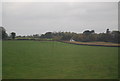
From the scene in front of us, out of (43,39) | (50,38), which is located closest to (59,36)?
(50,38)

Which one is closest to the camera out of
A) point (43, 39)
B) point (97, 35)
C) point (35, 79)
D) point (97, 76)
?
point (35, 79)

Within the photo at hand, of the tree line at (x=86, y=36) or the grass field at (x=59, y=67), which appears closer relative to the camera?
the grass field at (x=59, y=67)

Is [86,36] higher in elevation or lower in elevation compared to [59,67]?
higher

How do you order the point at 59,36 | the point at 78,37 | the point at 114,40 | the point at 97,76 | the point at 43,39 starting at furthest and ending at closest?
1. the point at 43,39
2. the point at 59,36
3. the point at 78,37
4. the point at 114,40
5. the point at 97,76

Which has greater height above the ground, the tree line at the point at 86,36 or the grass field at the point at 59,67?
the tree line at the point at 86,36

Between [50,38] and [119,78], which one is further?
[50,38]

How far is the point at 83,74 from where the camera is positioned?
4.04 meters

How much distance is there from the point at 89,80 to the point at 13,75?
2116 mm

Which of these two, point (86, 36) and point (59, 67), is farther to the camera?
point (86, 36)

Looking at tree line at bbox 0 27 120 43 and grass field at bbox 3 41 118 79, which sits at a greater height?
tree line at bbox 0 27 120 43

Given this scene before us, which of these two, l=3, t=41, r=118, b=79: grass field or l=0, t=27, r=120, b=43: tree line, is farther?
l=0, t=27, r=120, b=43: tree line

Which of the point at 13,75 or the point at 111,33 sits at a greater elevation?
the point at 111,33

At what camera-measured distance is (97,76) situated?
152 inches

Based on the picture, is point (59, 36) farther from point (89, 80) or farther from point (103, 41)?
point (89, 80)
